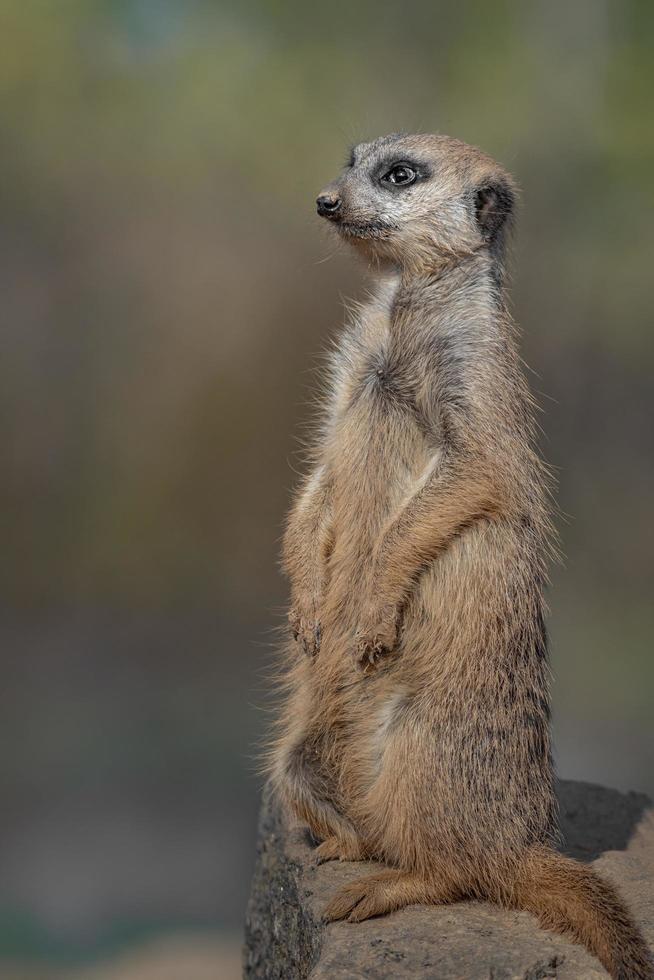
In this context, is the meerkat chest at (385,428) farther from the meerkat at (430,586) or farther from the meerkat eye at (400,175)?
the meerkat eye at (400,175)

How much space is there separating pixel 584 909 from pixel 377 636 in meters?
0.75

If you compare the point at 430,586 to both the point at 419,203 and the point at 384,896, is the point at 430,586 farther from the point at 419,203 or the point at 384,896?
the point at 419,203

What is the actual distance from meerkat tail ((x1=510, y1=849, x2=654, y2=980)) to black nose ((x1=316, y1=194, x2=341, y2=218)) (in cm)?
159

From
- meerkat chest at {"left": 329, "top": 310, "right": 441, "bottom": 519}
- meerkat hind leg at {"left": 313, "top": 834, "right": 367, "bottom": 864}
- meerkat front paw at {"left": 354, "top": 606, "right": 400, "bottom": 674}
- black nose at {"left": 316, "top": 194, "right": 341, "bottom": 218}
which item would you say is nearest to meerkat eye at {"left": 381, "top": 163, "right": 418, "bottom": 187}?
A: black nose at {"left": 316, "top": 194, "right": 341, "bottom": 218}

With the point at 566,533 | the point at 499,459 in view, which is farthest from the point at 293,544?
the point at 566,533

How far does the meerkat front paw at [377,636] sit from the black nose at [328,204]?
0.97 metres

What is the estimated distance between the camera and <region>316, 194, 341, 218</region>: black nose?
310 centimetres

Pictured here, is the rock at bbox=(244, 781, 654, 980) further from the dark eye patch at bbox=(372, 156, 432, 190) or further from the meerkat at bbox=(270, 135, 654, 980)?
the dark eye patch at bbox=(372, 156, 432, 190)

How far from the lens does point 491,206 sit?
3170 millimetres

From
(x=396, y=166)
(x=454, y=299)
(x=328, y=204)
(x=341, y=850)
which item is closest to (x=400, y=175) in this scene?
(x=396, y=166)

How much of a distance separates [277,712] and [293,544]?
0.53 m

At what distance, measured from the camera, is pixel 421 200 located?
3.11m

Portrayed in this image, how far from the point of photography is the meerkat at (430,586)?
9.46 ft

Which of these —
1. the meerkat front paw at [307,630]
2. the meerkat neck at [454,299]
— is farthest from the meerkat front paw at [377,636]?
the meerkat neck at [454,299]
